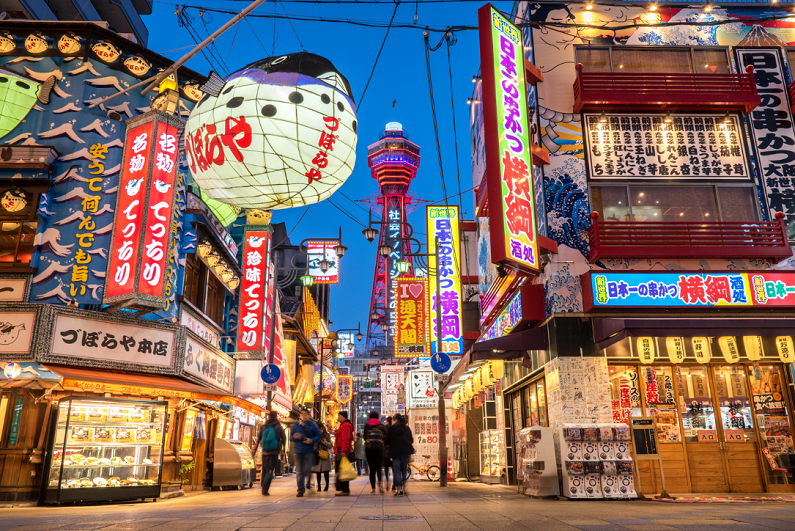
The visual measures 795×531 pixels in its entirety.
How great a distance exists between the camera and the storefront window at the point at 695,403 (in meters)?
14.6

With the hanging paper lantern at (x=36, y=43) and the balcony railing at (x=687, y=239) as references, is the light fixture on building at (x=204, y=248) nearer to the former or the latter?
the hanging paper lantern at (x=36, y=43)

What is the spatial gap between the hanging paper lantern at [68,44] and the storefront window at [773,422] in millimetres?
20116

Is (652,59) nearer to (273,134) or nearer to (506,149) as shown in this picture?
(506,149)

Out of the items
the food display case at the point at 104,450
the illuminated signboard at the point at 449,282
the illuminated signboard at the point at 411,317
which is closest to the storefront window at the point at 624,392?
the illuminated signboard at the point at 449,282

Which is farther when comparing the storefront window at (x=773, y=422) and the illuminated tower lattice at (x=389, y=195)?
the illuminated tower lattice at (x=389, y=195)

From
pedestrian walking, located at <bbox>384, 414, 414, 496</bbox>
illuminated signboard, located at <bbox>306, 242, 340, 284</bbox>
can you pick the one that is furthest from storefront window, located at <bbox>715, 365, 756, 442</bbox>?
illuminated signboard, located at <bbox>306, 242, 340, 284</bbox>

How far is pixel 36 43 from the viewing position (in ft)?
52.0

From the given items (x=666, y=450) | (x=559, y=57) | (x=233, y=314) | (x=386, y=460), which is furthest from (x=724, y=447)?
(x=233, y=314)

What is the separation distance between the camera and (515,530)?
677 centimetres

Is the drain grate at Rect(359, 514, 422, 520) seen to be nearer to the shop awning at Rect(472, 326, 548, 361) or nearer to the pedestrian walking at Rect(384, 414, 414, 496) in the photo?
the pedestrian walking at Rect(384, 414, 414, 496)

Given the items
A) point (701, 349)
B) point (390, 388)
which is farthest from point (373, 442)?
point (390, 388)

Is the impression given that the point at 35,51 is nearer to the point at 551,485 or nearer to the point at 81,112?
the point at 81,112

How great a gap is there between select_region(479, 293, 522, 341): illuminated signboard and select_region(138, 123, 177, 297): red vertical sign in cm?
901

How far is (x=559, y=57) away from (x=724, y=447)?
37.0 ft
